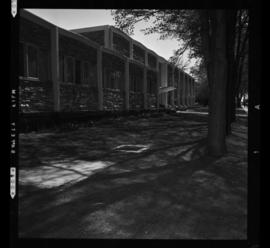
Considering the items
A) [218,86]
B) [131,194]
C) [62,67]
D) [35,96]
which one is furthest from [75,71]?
[131,194]

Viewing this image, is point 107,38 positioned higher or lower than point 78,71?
higher

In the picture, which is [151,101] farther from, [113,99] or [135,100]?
[113,99]

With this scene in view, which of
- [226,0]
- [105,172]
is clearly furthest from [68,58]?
[226,0]

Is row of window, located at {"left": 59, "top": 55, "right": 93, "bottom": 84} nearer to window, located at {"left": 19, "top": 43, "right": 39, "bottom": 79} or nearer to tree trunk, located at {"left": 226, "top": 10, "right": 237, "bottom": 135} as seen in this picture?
window, located at {"left": 19, "top": 43, "right": 39, "bottom": 79}

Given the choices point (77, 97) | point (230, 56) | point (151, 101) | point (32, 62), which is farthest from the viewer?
point (151, 101)

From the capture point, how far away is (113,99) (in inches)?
899

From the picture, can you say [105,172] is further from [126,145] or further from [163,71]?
[163,71]

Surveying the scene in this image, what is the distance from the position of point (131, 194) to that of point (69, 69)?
14794mm

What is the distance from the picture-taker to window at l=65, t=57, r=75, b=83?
18.0 metres

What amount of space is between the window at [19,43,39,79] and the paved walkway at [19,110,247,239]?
6276 mm

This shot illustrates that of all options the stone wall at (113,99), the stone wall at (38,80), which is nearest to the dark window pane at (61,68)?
the stone wall at (38,80)

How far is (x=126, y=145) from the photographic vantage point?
1049cm
